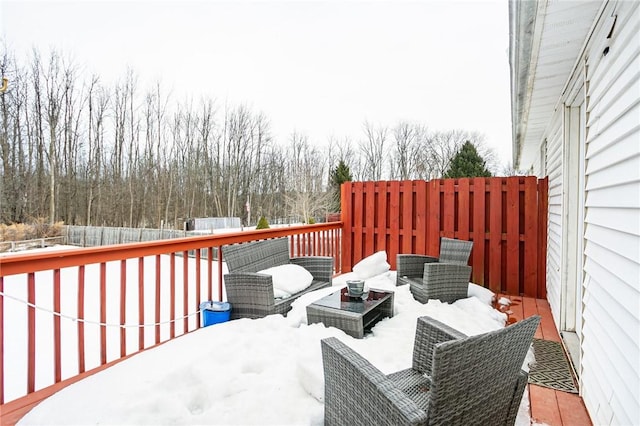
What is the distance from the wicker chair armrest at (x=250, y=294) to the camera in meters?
3.05

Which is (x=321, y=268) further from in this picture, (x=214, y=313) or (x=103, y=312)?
(x=103, y=312)

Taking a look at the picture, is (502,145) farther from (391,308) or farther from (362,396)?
(362,396)

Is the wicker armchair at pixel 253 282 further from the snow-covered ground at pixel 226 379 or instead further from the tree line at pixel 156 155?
the tree line at pixel 156 155

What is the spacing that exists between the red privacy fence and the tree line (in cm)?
1372

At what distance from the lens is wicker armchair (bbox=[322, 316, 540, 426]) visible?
106cm

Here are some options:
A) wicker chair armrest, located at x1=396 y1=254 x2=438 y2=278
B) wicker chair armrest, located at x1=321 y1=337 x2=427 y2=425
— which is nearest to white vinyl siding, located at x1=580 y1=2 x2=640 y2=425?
wicker chair armrest, located at x1=321 y1=337 x2=427 y2=425

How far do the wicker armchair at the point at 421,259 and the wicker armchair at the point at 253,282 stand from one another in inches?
40.2

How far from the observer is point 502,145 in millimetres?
24969

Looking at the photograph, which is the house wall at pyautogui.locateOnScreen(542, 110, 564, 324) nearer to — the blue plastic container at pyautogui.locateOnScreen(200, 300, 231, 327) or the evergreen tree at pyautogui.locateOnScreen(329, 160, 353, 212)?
the blue plastic container at pyautogui.locateOnScreen(200, 300, 231, 327)

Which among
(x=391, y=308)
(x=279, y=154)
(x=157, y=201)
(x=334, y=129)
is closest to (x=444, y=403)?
(x=391, y=308)

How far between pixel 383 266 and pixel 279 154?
67.5 ft

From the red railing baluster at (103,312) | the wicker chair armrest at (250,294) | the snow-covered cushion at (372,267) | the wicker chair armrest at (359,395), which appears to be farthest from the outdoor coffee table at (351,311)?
the red railing baluster at (103,312)

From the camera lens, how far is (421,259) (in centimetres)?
432

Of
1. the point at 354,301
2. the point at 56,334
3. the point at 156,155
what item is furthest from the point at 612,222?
the point at 156,155
